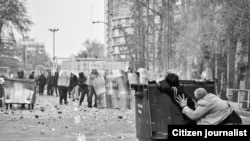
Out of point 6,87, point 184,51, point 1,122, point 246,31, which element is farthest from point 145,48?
point 1,122

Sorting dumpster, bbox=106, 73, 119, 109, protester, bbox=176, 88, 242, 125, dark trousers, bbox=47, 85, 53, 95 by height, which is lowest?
dark trousers, bbox=47, 85, 53, 95

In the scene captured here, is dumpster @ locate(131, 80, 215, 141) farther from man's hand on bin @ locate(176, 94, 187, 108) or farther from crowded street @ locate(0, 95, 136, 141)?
crowded street @ locate(0, 95, 136, 141)

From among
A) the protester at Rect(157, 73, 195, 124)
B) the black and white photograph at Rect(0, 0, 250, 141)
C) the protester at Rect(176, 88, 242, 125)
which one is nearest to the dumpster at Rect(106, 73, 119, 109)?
the black and white photograph at Rect(0, 0, 250, 141)

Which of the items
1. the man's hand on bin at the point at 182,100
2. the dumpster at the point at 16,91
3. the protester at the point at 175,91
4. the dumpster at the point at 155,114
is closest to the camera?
the man's hand on bin at the point at 182,100

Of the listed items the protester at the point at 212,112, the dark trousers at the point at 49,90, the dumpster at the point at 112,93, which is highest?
the protester at the point at 212,112

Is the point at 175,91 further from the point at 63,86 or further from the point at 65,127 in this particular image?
the point at 63,86

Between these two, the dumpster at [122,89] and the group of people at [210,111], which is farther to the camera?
the dumpster at [122,89]

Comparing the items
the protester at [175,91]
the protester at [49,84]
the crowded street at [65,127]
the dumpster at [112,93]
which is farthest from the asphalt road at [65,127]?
the protester at [49,84]

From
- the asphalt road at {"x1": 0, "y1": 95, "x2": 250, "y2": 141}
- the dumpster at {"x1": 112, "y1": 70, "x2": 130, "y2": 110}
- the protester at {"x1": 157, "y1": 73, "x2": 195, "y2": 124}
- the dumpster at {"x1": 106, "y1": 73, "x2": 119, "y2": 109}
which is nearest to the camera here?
the protester at {"x1": 157, "y1": 73, "x2": 195, "y2": 124}

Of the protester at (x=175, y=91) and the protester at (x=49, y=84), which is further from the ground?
the protester at (x=175, y=91)

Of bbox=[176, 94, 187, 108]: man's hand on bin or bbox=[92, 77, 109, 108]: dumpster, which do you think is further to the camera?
bbox=[92, 77, 109, 108]: dumpster

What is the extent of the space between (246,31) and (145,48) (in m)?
29.1

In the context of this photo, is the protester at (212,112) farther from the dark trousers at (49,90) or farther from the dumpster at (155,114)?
the dark trousers at (49,90)

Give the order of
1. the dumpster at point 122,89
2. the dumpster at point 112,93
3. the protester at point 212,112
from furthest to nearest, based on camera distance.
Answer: the dumpster at point 112,93
the dumpster at point 122,89
the protester at point 212,112
